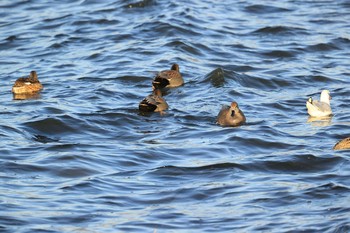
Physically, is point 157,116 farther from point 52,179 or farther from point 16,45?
point 16,45

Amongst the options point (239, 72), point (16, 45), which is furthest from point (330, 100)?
point (16, 45)

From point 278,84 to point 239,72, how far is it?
1.25m

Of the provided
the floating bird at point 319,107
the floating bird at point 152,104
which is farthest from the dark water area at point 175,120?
the floating bird at point 319,107

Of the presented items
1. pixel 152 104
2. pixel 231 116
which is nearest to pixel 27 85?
pixel 152 104

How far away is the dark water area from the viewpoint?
1046 cm

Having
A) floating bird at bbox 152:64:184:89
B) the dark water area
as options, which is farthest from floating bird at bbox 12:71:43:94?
floating bird at bbox 152:64:184:89

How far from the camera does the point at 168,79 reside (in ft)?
58.5

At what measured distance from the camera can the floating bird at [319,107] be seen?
15.4 m

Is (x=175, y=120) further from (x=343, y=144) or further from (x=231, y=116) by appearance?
(x=343, y=144)

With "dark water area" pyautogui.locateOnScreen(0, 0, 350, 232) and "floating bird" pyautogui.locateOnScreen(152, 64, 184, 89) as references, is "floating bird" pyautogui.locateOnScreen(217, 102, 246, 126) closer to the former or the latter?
"dark water area" pyautogui.locateOnScreen(0, 0, 350, 232)

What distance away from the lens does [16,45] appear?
884 inches

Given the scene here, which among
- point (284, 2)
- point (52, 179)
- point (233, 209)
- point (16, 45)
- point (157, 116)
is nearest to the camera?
point (233, 209)

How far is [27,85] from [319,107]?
5237 millimetres

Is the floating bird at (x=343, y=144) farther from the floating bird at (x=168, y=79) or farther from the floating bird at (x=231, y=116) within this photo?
the floating bird at (x=168, y=79)
